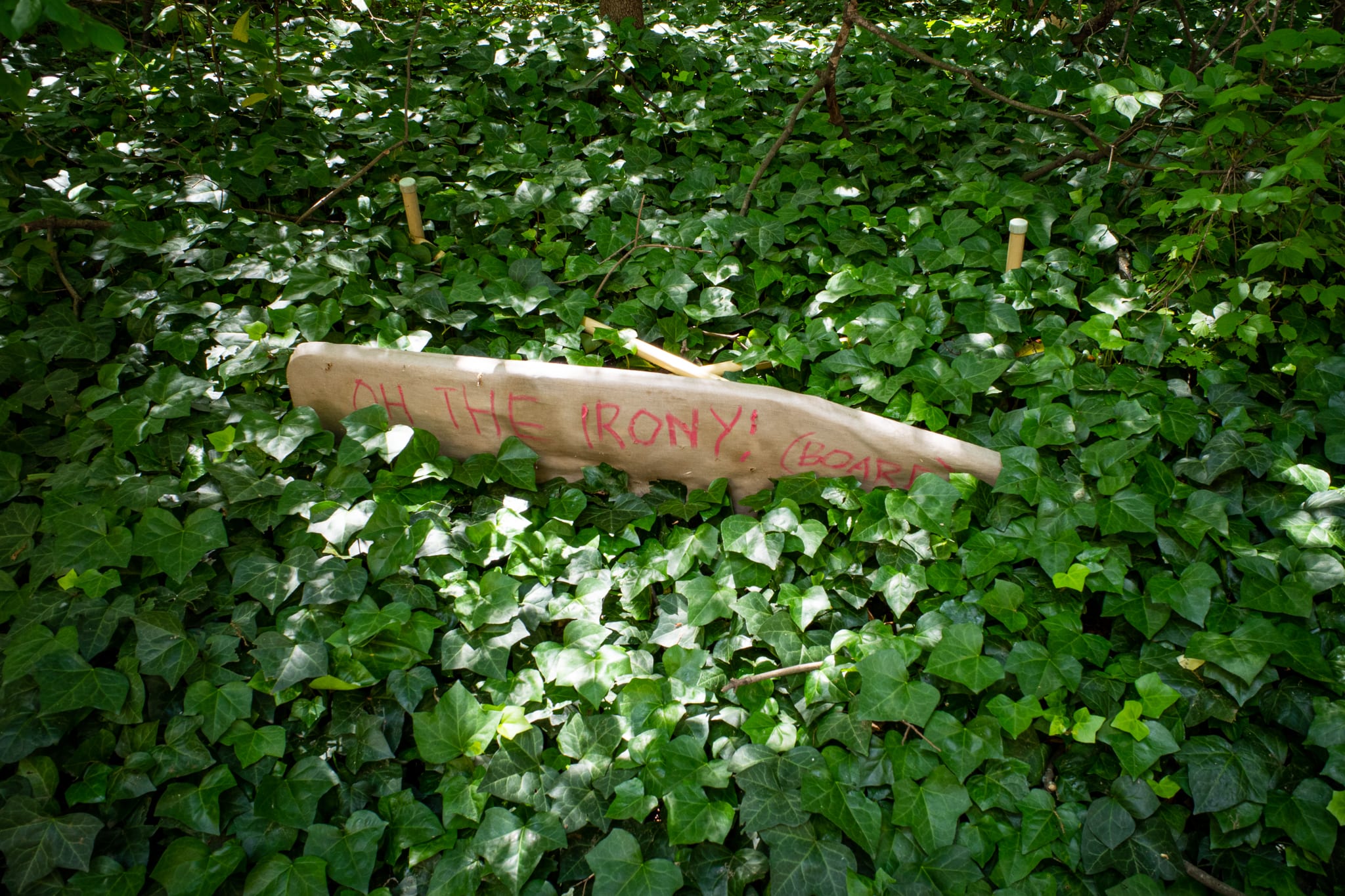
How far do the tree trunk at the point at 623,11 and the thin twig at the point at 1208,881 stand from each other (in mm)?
4415

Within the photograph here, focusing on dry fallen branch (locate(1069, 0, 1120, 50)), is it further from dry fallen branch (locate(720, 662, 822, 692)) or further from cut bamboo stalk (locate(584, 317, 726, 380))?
dry fallen branch (locate(720, 662, 822, 692))

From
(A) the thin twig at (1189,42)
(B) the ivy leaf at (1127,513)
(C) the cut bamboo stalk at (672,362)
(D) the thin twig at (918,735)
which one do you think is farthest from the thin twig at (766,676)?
(A) the thin twig at (1189,42)

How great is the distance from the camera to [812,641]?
2066 millimetres

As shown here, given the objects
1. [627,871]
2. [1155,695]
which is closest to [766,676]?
[627,871]

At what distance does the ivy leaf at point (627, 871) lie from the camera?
5.61 feet

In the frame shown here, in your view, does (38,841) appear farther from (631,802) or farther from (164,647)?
(631,802)

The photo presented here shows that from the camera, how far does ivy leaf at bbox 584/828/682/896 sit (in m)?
1.71

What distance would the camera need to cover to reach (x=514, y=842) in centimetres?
179

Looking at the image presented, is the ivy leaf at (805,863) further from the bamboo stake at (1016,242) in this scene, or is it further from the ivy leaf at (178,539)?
→ the bamboo stake at (1016,242)

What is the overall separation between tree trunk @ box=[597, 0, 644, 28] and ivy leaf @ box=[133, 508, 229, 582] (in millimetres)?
3563

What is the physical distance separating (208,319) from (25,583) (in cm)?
104

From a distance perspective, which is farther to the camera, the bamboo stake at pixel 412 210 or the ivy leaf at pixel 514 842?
the bamboo stake at pixel 412 210

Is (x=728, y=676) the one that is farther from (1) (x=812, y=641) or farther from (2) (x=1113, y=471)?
(2) (x=1113, y=471)

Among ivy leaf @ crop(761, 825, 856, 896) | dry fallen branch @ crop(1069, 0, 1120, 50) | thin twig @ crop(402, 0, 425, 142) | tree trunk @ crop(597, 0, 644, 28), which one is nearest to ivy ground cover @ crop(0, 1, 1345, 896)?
ivy leaf @ crop(761, 825, 856, 896)
